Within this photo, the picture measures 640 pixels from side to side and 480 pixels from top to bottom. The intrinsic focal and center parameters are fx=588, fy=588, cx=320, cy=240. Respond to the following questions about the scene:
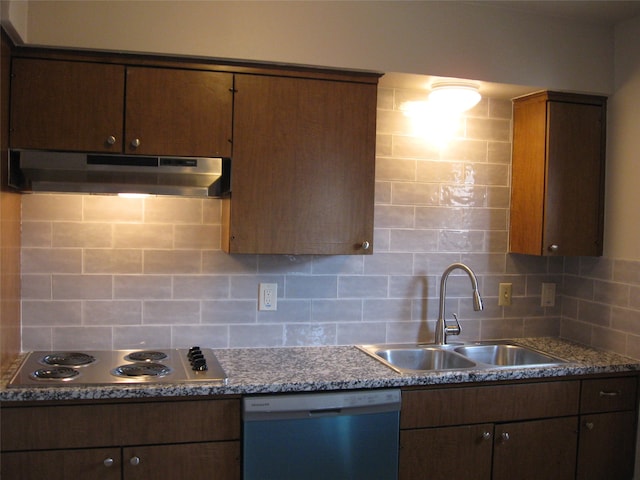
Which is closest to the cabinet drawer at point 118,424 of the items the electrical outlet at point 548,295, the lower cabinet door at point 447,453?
the lower cabinet door at point 447,453

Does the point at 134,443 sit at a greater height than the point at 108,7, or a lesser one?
lesser

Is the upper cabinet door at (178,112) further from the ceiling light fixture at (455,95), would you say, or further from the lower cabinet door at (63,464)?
the lower cabinet door at (63,464)

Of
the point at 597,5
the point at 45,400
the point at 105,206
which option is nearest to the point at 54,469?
the point at 45,400

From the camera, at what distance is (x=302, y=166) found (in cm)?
243

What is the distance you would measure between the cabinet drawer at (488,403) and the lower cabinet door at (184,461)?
67 centimetres

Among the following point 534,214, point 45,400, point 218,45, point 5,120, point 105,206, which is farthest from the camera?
point 534,214

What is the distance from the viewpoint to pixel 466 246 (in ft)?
9.77

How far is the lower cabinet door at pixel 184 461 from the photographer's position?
6.64 feet

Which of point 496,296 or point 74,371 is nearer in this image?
point 74,371

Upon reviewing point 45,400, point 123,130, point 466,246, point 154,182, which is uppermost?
point 123,130

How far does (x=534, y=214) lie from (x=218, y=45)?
1.65m

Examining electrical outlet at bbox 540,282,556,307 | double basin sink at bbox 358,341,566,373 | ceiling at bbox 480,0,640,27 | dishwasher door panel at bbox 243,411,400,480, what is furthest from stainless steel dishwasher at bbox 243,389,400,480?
ceiling at bbox 480,0,640,27

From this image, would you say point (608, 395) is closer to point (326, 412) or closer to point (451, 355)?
point (451, 355)

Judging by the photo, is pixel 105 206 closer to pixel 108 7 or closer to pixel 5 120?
pixel 5 120
